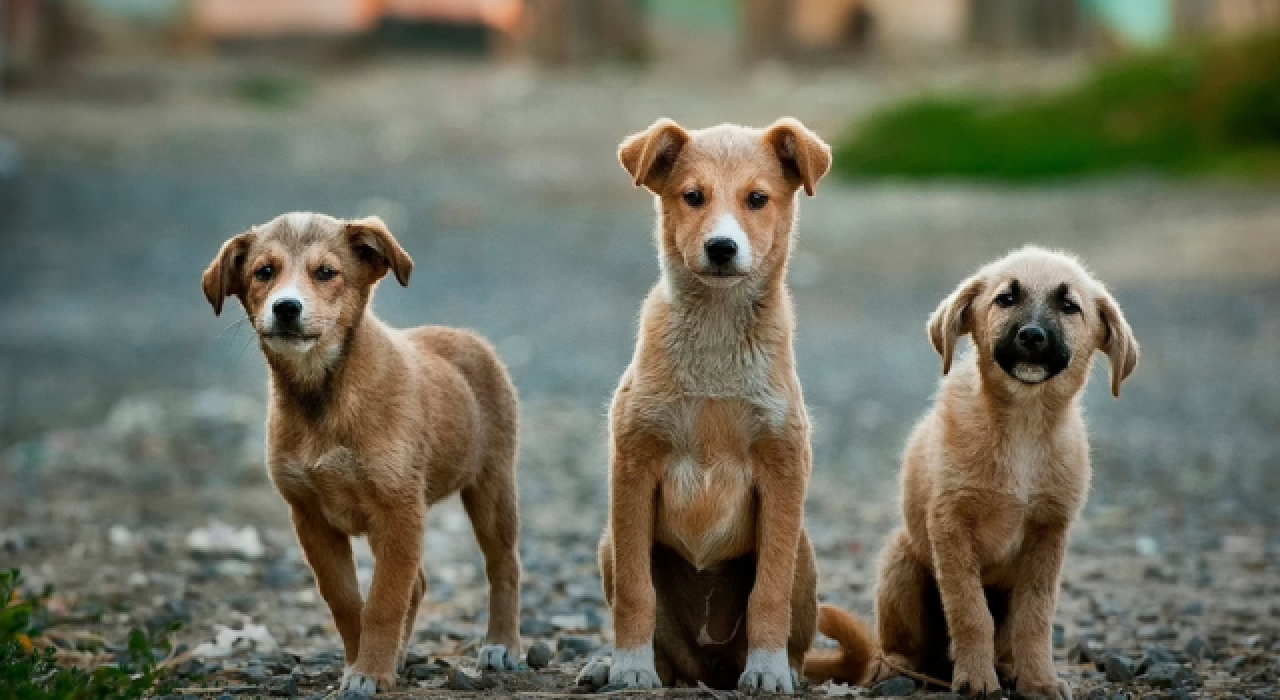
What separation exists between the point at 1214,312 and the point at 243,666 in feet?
36.4

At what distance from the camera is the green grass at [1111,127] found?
20828 millimetres

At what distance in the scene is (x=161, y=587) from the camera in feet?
25.5

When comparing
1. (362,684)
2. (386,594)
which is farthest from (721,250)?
(362,684)

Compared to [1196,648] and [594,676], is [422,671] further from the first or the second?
[1196,648]

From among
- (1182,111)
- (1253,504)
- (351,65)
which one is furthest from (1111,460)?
(351,65)

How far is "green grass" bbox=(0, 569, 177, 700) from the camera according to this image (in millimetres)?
4910

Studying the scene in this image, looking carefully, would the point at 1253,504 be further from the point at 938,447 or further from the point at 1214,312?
the point at 1214,312

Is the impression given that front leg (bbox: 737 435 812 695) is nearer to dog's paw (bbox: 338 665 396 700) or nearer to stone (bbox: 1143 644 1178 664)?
dog's paw (bbox: 338 665 396 700)

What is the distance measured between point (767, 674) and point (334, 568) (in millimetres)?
1403

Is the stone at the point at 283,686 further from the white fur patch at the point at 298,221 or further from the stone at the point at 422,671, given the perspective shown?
the white fur patch at the point at 298,221

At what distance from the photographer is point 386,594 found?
5.54 m

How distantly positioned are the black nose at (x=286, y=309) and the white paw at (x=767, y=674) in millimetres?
1688

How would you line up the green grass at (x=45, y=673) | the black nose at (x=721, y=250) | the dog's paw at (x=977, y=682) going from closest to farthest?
the green grass at (x=45, y=673), the black nose at (x=721, y=250), the dog's paw at (x=977, y=682)

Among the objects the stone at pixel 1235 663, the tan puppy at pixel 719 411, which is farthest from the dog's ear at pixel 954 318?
the stone at pixel 1235 663
